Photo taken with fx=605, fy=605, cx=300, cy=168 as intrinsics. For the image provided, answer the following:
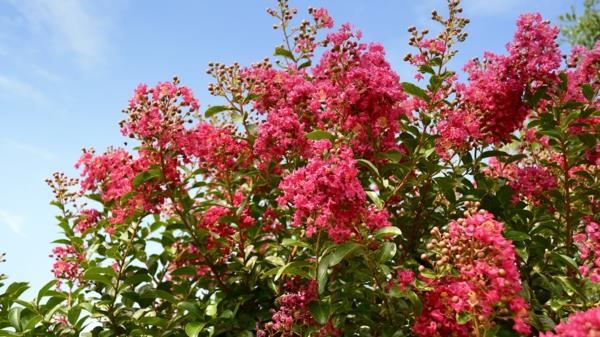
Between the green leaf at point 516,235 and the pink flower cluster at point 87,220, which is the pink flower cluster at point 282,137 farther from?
the pink flower cluster at point 87,220

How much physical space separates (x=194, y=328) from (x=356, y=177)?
54.9 inches

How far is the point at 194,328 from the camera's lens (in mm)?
3736

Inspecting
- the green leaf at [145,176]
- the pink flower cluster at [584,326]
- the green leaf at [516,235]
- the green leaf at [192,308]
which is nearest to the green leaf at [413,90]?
the green leaf at [516,235]

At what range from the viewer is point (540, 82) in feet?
14.0

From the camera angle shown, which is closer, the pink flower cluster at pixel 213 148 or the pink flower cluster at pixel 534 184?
the pink flower cluster at pixel 213 148

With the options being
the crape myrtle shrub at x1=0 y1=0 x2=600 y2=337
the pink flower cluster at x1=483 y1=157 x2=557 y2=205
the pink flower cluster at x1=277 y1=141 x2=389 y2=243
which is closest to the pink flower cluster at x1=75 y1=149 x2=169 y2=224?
the crape myrtle shrub at x1=0 y1=0 x2=600 y2=337

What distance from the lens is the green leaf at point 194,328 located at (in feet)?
12.0

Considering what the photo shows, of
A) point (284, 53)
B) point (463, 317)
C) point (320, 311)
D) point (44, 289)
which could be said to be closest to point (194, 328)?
point (320, 311)

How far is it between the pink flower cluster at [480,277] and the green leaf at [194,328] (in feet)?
4.87

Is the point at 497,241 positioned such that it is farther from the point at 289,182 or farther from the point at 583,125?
the point at 583,125

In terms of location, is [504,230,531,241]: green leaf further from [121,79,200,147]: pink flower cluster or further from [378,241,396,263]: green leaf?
[121,79,200,147]: pink flower cluster

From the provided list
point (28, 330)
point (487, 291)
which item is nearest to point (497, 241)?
point (487, 291)

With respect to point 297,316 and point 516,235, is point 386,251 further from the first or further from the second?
point 516,235

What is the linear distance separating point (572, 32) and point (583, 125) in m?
14.5
